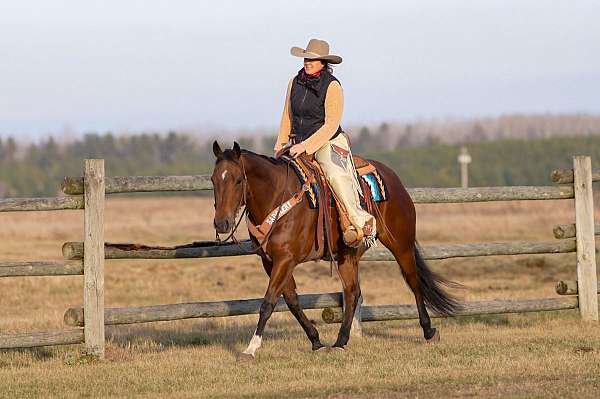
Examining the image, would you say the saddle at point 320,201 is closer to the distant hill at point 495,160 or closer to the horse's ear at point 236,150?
the horse's ear at point 236,150

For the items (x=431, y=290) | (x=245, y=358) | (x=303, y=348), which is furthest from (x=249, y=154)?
(x=431, y=290)

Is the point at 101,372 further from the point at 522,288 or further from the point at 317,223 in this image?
the point at 522,288

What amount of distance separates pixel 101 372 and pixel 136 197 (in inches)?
1838

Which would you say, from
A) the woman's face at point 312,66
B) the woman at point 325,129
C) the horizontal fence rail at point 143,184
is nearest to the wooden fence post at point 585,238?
the woman at point 325,129

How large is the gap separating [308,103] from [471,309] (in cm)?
314

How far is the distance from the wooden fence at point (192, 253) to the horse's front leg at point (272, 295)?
40.3 inches

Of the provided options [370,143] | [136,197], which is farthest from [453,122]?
[136,197]

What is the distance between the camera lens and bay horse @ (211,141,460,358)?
8977 millimetres

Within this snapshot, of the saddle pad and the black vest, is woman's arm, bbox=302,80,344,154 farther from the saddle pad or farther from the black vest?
the saddle pad

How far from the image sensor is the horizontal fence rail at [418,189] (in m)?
10.1

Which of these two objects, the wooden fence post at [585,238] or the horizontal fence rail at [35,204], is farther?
the wooden fence post at [585,238]

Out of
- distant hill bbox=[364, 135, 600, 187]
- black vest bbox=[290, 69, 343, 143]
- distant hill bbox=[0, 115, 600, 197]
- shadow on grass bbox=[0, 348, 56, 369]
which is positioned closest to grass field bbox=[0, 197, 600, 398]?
shadow on grass bbox=[0, 348, 56, 369]

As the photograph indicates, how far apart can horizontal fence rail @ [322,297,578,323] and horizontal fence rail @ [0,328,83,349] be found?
2.58m

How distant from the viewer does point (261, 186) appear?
938 cm
